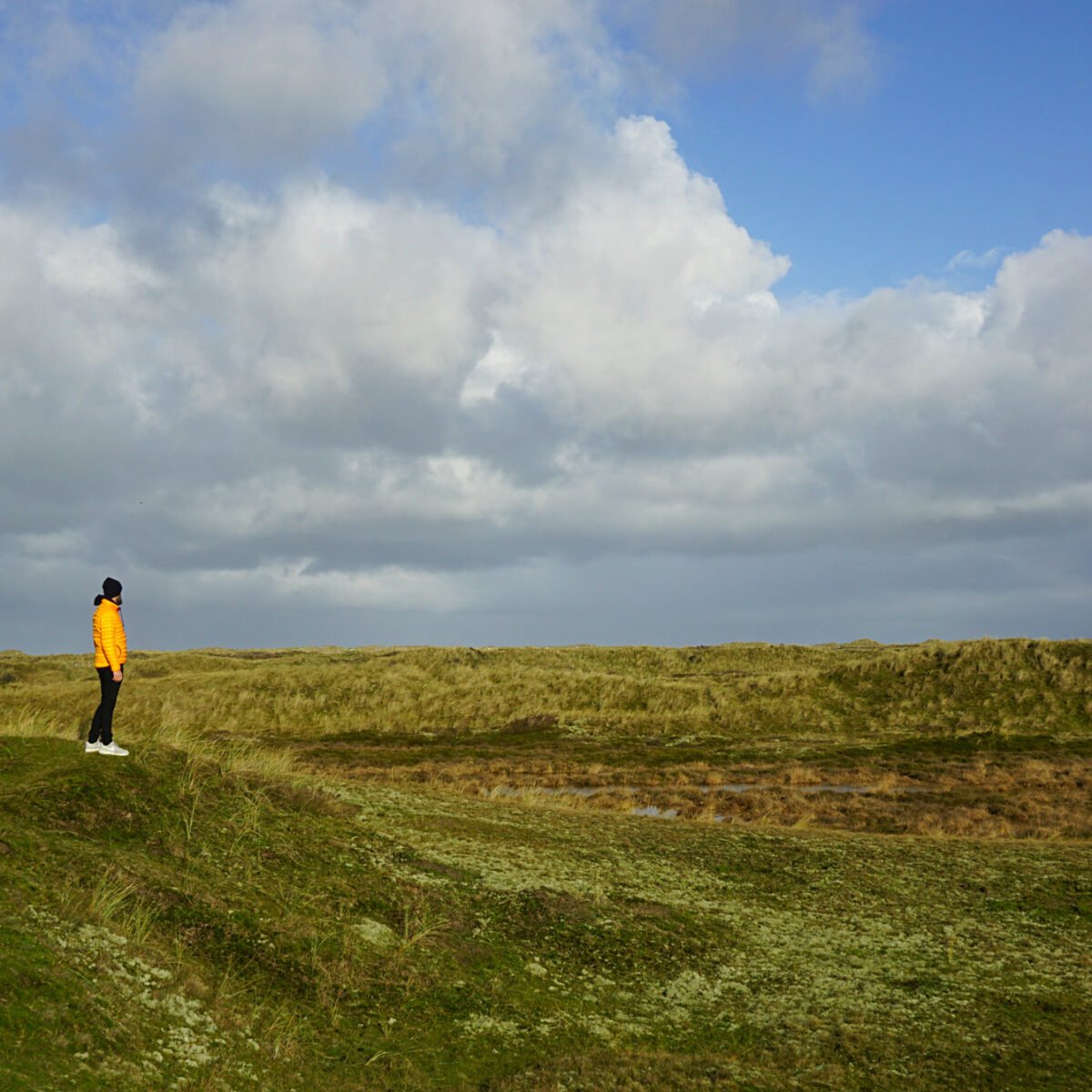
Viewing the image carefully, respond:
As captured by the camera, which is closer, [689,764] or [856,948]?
[856,948]

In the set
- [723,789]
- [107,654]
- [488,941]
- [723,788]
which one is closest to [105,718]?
[107,654]

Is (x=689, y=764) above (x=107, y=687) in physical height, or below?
below

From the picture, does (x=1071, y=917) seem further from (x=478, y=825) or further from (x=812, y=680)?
(x=812, y=680)

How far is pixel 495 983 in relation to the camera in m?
10.8

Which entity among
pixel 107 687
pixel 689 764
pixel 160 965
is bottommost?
pixel 689 764

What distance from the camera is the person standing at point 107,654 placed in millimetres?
15070

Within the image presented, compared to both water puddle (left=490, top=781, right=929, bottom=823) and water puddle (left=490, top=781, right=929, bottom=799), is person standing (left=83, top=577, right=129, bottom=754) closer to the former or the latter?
water puddle (left=490, top=781, right=929, bottom=823)

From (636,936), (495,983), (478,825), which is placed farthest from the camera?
(478,825)

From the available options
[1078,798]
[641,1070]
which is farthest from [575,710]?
[641,1070]

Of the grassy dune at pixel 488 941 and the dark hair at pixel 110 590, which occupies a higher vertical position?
the dark hair at pixel 110 590

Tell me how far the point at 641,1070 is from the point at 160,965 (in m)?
5.02

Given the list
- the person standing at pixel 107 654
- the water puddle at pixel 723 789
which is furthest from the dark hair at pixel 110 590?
the water puddle at pixel 723 789

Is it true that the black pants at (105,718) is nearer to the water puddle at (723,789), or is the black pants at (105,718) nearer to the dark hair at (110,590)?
the dark hair at (110,590)

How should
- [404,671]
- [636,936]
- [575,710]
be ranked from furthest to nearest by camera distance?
[404,671]
[575,710]
[636,936]
